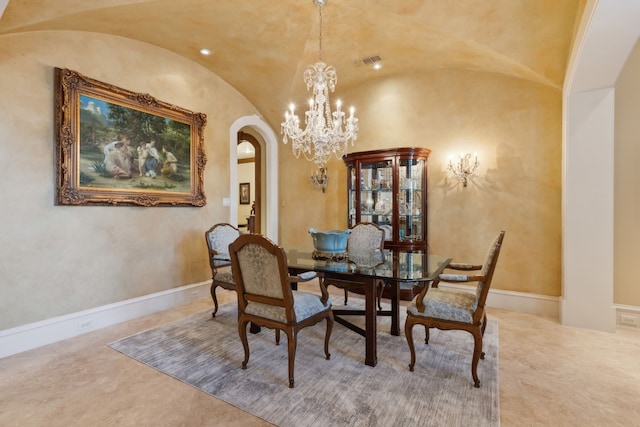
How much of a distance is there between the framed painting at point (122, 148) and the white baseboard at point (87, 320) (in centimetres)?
115

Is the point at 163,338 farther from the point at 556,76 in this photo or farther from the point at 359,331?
the point at 556,76

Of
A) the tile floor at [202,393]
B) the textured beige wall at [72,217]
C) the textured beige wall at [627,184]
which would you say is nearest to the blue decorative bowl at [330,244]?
the tile floor at [202,393]

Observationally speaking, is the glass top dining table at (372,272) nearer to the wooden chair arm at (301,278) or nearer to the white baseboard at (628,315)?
the wooden chair arm at (301,278)

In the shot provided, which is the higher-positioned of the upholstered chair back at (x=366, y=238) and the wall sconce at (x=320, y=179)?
the wall sconce at (x=320, y=179)

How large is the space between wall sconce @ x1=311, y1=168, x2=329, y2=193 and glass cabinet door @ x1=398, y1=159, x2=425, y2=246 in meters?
1.40

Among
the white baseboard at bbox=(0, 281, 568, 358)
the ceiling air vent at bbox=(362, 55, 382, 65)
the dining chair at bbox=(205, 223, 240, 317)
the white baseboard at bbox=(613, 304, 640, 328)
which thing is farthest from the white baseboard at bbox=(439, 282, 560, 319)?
the ceiling air vent at bbox=(362, 55, 382, 65)

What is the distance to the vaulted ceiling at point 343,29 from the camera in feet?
8.92

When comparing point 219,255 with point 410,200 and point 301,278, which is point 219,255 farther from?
point 410,200

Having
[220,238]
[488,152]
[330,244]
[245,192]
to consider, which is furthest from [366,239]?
[245,192]

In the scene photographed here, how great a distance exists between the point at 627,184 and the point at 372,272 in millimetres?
3092

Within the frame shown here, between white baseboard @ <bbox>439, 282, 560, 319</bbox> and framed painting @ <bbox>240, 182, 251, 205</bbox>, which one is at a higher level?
framed painting @ <bbox>240, 182, 251, 205</bbox>

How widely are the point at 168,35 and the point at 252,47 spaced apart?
959 millimetres

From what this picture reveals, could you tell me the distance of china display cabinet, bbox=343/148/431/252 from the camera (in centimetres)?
414

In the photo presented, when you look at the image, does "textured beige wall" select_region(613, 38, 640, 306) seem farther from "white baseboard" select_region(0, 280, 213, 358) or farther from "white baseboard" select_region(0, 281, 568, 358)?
"white baseboard" select_region(0, 280, 213, 358)
